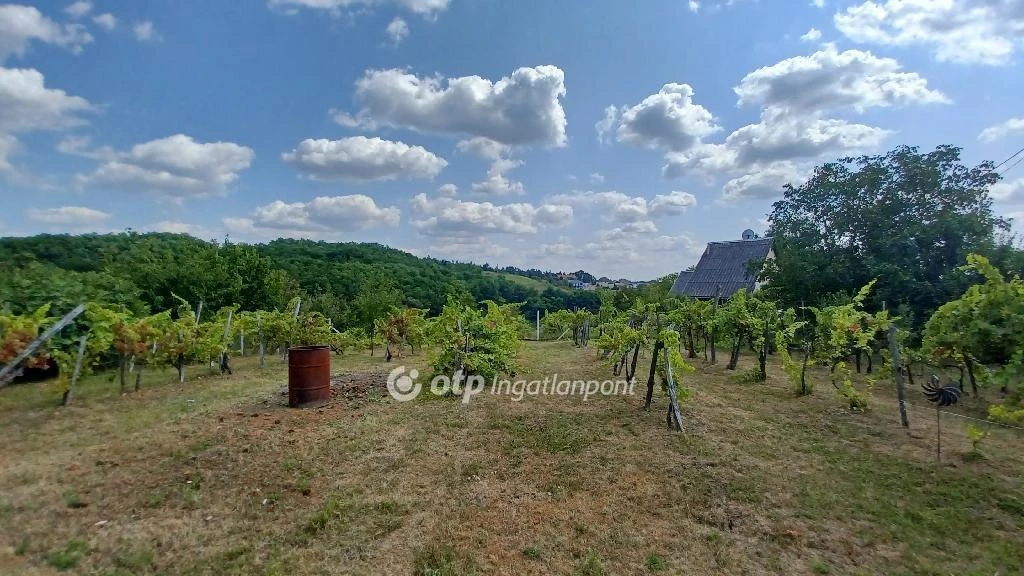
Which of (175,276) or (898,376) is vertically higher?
(175,276)

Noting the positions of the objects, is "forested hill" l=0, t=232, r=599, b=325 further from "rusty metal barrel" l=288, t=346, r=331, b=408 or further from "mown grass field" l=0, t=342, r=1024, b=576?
"rusty metal barrel" l=288, t=346, r=331, b=408

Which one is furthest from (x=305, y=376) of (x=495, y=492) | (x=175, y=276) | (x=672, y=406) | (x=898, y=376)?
(x=175, y=276)

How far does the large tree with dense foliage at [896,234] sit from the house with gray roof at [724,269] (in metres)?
6.88

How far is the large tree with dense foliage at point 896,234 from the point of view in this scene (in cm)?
1209

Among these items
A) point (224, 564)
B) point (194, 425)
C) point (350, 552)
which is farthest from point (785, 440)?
point (194, 425)

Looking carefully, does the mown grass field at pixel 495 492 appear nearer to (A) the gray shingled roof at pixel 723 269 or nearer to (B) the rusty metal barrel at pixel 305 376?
(B) the rusty metal barrel at pixel 305 376

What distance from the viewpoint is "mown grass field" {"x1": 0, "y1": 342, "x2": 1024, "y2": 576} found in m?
3.14

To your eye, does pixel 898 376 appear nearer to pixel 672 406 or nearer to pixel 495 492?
pixel 672 406

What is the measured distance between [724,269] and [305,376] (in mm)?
→ 22566

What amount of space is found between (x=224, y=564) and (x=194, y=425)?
11.8ft

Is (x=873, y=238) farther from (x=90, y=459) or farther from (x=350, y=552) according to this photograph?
(x=90, y=459)

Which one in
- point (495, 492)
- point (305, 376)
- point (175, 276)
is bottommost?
point (495, 492)

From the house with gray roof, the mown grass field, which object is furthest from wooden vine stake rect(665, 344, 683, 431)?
the house with gray roof

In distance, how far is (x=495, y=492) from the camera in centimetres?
417
